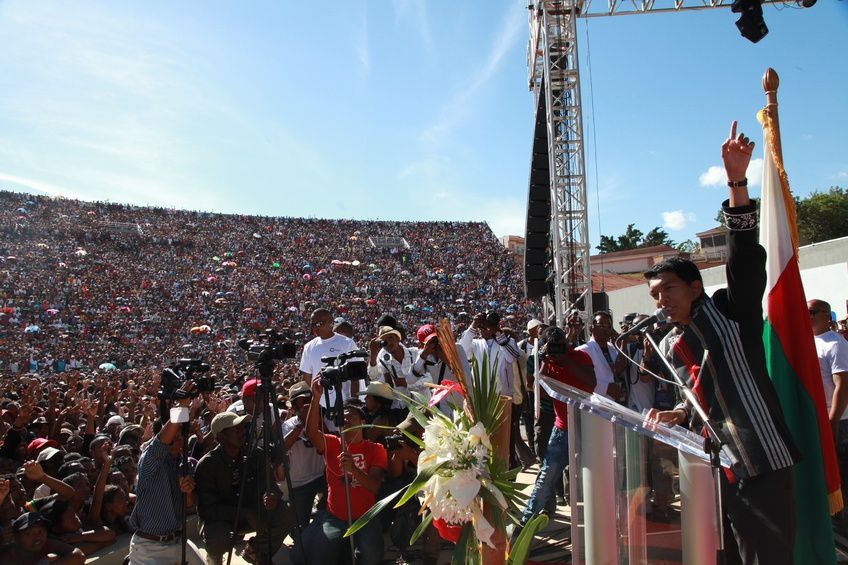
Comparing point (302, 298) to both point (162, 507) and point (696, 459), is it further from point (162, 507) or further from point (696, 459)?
point (696, 459)

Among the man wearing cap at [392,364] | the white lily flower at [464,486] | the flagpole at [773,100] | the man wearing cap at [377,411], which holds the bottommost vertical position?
the white lily flower at [464,486]

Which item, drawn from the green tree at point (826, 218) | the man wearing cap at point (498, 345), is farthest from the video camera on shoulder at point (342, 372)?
the green tree at point (826, 218)

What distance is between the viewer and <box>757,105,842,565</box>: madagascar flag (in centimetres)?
215

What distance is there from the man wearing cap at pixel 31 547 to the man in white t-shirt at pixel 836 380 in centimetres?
471

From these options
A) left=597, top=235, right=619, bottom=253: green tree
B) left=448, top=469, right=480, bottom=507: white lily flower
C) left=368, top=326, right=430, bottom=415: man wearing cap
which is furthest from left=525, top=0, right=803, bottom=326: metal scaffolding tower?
left=597, top=235, right=619, bottom=253: green tree

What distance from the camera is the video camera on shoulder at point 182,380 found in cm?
368

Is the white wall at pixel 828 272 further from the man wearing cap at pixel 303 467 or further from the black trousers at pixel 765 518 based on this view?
the black trousers at pixel 765 518

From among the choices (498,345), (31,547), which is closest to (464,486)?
(31,547)

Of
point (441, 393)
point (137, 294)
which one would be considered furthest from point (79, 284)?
point (441, 393)

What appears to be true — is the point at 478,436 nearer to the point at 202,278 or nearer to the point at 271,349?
the point at 271,349

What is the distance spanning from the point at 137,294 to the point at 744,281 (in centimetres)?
3036

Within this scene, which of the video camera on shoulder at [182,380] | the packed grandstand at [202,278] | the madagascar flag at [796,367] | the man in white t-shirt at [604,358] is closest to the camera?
the madagascar flag at [796,367]

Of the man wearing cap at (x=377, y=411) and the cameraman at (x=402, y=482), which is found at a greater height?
the man wearing cap at (x=377, y=411)

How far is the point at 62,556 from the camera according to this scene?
12.7 feet
